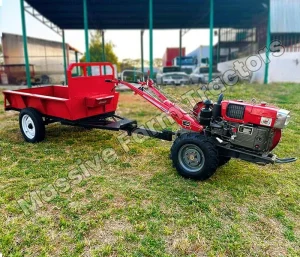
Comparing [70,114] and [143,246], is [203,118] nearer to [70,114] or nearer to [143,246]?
[143,246]

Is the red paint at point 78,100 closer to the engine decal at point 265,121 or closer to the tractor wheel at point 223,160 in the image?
the tractor wheel at point 223,160

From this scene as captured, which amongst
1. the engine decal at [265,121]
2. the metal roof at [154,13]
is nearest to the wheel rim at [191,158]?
the engine decal at [265,121]

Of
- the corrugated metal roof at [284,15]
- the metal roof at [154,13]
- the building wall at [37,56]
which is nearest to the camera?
the corrugated metal roof at [284,15]

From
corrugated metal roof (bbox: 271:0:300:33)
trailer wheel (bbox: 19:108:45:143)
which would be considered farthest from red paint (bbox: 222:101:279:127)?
corrugated metal roof (bbox: 271:0:300:33)

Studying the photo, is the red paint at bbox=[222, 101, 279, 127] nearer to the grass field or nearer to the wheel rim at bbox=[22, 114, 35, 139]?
the grass field

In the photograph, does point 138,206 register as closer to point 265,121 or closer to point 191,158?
point 191,158

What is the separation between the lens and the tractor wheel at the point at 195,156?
11.9 ft

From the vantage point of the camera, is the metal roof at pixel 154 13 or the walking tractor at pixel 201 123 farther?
the metal roof at pixel 154 13

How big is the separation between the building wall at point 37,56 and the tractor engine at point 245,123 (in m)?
22.5

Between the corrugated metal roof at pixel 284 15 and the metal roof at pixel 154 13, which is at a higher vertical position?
the metal roof at pixel 154 13

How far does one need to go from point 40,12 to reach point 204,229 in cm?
1889

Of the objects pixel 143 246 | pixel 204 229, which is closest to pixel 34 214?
pixel 143 246

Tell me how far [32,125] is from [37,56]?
2215 centimetres

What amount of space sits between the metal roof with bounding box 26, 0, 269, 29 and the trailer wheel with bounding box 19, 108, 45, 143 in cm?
1265
